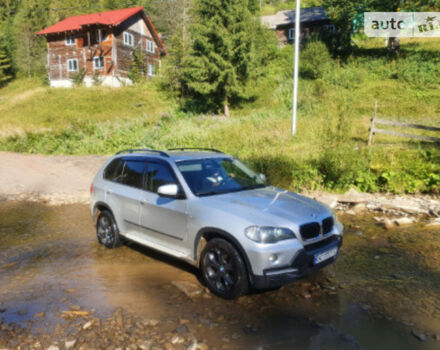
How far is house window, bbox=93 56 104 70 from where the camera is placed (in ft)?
135

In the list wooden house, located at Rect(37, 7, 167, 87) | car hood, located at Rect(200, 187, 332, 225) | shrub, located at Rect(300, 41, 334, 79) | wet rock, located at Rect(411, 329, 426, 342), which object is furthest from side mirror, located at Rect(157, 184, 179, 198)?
wooden house, located at Rect(37, 7, 167, 87)

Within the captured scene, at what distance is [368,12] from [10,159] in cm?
3004

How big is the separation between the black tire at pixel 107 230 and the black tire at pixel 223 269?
2201 mm

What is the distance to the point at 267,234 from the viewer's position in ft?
13.4

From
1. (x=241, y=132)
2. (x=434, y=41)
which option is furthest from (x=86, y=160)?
(x=434, y=41)

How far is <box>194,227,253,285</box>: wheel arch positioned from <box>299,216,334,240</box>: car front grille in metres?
0.71

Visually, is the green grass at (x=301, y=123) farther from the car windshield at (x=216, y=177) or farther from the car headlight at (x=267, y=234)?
the car headlight at (x=267, y=234)

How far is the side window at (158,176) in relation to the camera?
526cm

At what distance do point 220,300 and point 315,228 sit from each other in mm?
1453

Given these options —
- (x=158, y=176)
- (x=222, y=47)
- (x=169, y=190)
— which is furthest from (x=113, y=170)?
(x=222, y=47)

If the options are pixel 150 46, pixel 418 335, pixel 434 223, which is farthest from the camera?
pixel 150 46

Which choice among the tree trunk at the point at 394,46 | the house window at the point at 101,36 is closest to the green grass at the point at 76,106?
the house window at the point at 101,36

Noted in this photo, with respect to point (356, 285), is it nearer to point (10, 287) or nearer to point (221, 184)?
point (221, 184)

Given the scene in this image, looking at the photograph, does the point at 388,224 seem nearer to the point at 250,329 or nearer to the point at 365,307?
the point at 365,307
